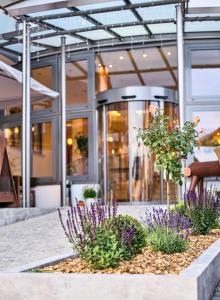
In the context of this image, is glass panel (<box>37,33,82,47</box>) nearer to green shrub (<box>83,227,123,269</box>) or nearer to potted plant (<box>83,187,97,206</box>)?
potted plant (<box>83,187,97,206</box>)

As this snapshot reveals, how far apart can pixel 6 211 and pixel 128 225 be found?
513 cm

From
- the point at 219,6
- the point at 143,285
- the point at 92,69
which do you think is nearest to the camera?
the point at 143,285

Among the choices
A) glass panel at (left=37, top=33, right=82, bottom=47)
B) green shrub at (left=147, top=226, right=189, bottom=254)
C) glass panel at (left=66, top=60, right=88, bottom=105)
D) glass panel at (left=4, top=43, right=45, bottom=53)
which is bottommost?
green shrub at (left=147, top=226, right=189, bottom=254)

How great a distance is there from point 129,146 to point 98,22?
2.96 meters

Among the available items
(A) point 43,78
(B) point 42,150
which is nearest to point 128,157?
(B) point 42,150

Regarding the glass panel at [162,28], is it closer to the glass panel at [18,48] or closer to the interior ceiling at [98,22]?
the interior ceiling at [98,22]

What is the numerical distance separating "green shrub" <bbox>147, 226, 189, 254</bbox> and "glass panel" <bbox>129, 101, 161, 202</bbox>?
784cm

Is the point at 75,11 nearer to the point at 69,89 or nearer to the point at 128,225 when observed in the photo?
the point at 69,89

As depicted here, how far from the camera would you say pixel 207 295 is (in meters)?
3.93

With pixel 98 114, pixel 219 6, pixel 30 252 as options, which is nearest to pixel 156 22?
pixel 219 6

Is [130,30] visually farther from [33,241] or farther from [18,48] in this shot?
[33,241]

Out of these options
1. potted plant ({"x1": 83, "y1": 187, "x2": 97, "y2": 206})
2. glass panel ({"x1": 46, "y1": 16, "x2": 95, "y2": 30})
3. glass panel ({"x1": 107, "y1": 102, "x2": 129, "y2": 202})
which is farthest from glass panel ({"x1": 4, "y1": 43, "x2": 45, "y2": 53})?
potted plant ({"x1": 83, "y1": 187, "x2": 97, "y2": 206})

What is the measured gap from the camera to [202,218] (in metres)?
6.21

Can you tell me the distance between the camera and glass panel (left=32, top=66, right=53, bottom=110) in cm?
1484
